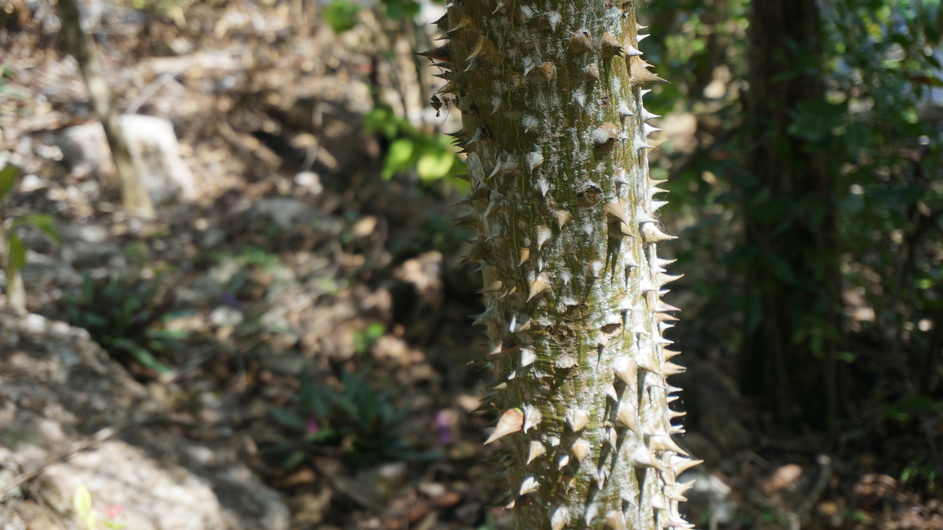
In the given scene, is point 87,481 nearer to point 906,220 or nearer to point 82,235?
point 82,235

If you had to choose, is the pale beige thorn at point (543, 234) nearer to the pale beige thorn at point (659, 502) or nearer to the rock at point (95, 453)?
the pale beige thorn at point (659, 502)

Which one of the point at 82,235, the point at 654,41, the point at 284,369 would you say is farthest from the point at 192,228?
the point at 654,41

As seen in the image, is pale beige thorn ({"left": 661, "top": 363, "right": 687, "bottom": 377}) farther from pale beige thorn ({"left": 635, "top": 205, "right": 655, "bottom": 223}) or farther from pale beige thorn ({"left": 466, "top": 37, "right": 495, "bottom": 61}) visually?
pale beige thorn ({"left": 466, "top": 37, "right": 495, "bottom": 61})

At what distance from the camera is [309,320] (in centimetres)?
352

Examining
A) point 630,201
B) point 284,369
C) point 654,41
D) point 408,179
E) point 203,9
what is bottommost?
point 284,369

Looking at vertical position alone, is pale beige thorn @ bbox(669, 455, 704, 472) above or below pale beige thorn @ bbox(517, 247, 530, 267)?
below

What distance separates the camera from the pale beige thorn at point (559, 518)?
3.24ft

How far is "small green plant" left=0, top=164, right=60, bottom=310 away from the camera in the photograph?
229 cm

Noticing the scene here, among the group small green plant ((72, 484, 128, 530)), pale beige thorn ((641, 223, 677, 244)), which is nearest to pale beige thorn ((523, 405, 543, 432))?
pale beige thorn ((641, 223, 677, 244))

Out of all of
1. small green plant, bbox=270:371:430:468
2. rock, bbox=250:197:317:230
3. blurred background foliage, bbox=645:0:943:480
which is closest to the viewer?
blurred background foliage, bbox=645:0:943:480

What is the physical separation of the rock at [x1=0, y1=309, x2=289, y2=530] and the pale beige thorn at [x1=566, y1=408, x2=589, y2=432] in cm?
159

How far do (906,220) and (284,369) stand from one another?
286cm

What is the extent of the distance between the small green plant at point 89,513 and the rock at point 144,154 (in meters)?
2.80

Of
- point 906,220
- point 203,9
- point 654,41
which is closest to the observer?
point 906,220
